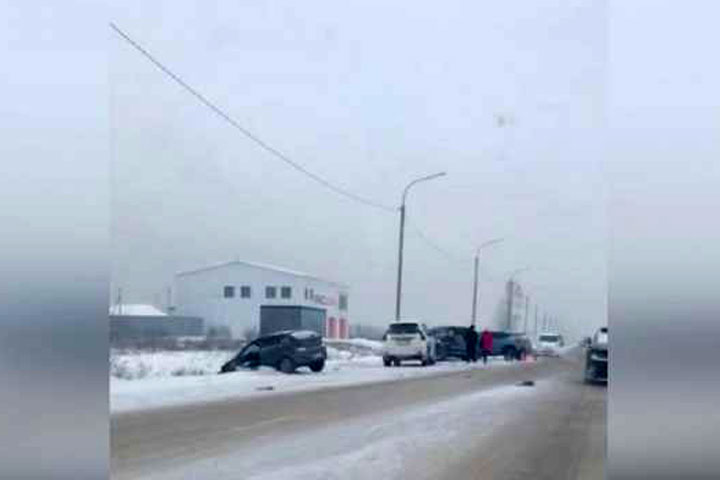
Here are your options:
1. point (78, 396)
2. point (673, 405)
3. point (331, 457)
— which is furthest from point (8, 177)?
point (673, 405)

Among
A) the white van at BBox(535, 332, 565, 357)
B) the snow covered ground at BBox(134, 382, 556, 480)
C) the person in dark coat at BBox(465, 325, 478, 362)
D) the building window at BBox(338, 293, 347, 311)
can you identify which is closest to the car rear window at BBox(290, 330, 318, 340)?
the building window at BBox(338, 293, 347, 311)

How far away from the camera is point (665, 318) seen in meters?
1.87

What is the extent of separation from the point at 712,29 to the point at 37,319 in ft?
4.95

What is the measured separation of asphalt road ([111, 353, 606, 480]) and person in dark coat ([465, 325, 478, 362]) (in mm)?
67

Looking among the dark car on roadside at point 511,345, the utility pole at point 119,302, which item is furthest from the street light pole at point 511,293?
the utility pole at point 119,302

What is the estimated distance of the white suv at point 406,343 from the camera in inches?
94.3

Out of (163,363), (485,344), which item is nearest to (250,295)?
(163,363)

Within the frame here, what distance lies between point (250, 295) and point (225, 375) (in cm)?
34

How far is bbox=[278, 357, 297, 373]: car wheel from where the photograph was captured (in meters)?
2.39

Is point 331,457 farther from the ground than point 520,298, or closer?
closer

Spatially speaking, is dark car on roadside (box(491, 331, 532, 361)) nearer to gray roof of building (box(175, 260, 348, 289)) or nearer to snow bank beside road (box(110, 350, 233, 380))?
gray roof of building (box(175, 260, 348, 289))

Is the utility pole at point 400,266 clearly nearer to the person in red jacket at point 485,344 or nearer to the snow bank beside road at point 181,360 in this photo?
the snow bank beside road at point 181,360

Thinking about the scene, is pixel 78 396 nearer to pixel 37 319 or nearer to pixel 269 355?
pixel 37 319

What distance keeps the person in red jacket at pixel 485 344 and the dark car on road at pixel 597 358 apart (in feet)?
1.15
